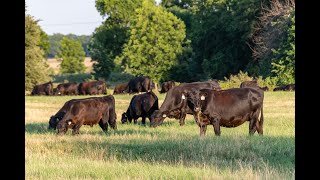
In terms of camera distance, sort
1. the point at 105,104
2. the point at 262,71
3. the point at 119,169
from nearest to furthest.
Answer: the point at 119,169 → the point at 105,104 → the point at 262,71

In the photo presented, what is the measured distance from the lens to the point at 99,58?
297ft

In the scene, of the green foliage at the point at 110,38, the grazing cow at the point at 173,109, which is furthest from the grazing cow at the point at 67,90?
the grazing cow at the point at 173,109

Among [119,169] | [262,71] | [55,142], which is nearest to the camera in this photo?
[119,169]

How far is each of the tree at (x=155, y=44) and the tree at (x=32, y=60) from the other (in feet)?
56.6

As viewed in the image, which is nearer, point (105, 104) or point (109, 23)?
point (105, 104)

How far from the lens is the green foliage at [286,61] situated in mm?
49094

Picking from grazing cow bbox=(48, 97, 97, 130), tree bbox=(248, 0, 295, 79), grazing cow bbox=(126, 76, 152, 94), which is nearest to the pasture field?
grazing cow bbox=(48, 97, 97, 130)

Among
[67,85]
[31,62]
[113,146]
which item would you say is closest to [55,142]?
[113,146]

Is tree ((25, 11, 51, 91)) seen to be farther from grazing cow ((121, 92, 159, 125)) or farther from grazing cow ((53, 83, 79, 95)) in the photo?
grazing cow ((121, 92, 159, 125))

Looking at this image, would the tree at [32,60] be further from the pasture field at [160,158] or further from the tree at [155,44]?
the pasture field at [160,158]

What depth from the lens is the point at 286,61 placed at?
5056cm

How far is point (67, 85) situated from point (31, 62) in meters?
9.38
